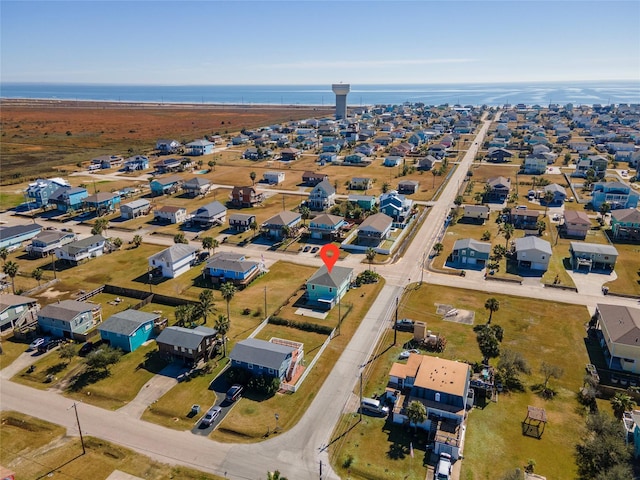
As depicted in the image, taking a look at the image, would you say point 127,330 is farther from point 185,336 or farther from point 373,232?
point 373,232

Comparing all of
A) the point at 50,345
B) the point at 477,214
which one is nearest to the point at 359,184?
the point at 477,214

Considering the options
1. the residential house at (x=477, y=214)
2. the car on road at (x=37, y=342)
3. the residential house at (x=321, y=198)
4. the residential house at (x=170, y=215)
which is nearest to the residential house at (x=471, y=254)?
the residential house at (x=477, y=214)

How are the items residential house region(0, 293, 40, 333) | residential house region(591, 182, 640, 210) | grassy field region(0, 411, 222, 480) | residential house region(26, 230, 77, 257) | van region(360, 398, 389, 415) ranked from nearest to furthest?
grassy field region(0, 411, 222, 480) → van region(360, 398, 389, 415) → residential house region(0, 293, 40, 333) → residential house region(26, 230, 77, 257) → residential house region(591, 182, 640, 210)

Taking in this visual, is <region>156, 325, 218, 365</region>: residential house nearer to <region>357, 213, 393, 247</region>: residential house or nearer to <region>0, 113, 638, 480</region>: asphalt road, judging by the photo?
<region>0, 113, 638, 480</region>: asphalt road

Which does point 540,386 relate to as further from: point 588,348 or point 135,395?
point 135,395

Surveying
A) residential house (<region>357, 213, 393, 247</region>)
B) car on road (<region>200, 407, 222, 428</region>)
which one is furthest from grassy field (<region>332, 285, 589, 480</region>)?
residential house (<region>357, 213, 393, 247</region>)

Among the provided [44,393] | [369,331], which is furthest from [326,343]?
[44,393]

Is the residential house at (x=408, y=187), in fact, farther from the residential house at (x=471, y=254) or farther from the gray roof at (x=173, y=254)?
the gray roof at (x=173, y=254)
